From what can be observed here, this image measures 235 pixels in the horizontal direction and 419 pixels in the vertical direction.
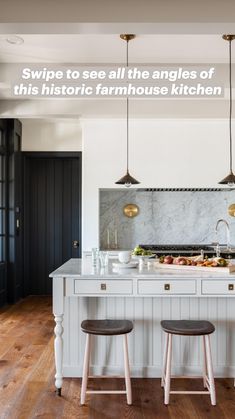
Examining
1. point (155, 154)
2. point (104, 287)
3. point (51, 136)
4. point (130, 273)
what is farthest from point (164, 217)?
point (104, 287)

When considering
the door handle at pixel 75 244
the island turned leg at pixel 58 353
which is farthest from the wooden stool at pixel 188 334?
Result: the door handle at pixel 75 244

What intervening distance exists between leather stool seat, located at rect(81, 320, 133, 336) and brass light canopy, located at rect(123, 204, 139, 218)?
3.18m

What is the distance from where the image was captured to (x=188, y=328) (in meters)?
2.77

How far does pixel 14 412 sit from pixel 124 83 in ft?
8.26

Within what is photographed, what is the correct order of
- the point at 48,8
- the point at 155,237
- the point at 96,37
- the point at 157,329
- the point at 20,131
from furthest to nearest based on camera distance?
the point at 20,131
the point at 155,237
the point at 96,37
the point at 157,329
the point at 48,8

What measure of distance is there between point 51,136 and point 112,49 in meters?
2.87

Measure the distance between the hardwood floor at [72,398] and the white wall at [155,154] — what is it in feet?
7.67

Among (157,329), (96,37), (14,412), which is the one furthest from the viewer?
(96,37)

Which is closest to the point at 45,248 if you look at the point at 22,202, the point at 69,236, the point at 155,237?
the point at 69,236

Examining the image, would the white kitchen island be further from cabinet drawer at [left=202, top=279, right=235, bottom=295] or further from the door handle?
the door handle

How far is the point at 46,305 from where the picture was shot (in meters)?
6.01

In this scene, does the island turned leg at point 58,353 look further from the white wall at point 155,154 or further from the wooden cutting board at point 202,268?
the white wall at point 155,154

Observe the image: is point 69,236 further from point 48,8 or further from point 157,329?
point 48,8

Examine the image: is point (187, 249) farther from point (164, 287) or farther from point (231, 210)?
point (164, 287)
